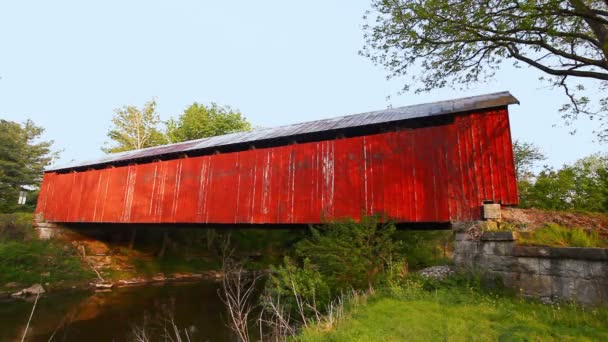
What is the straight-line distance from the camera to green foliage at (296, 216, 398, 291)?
741cm

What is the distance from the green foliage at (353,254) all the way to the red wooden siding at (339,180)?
863 mm

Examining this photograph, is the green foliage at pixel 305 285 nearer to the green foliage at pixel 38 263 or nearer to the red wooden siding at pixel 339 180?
the red wooden siding at pixel 339 180

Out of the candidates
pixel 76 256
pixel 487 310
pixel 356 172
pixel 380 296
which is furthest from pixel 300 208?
pixel 76 256

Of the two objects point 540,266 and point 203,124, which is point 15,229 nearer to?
point 203,124

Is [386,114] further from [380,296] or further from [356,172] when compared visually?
[380,296]

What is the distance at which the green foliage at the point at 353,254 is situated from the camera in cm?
741

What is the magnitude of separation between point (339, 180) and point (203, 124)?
68.4ft

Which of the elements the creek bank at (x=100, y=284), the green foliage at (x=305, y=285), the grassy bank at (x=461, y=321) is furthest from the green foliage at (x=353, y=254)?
the creek bank at (x=100, y=284)

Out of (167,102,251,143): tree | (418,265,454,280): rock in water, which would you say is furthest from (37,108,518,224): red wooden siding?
(167,102,251,143): tree

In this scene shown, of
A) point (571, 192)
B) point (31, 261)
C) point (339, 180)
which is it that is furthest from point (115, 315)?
point (571, 192)

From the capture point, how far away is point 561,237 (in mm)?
6312

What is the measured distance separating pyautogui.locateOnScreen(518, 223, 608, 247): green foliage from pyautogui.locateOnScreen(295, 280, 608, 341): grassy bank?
1.18m

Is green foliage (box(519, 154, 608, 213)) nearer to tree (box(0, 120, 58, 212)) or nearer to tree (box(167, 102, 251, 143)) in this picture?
tree (box(167, 102, 251, 143))

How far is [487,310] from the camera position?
5.38 m
